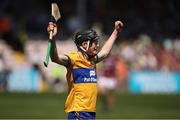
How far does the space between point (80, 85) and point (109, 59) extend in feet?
42.6

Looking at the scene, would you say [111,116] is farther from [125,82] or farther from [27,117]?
[125,82]

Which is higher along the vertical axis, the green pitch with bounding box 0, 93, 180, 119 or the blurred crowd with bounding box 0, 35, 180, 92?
the blurred crowd with bounding box 0, 35, 180, 92

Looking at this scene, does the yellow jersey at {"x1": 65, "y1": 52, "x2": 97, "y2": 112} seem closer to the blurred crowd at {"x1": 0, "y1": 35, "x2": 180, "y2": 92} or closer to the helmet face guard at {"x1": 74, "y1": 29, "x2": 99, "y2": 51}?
the helmet face guard at {"x1": 74, "y1": 29, "x2": 99, "y2": 51}

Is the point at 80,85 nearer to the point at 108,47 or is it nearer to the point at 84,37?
the point at 84,37

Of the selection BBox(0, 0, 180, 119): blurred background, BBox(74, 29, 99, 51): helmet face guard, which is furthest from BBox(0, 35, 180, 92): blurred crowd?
BBox(74, 29, 99, 51): helmet face guard

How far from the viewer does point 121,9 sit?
32781mm

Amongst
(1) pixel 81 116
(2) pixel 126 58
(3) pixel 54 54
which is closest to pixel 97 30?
(2) pixel 126 58

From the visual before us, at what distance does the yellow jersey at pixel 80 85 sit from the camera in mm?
9484

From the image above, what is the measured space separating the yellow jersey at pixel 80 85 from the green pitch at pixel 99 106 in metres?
9.33

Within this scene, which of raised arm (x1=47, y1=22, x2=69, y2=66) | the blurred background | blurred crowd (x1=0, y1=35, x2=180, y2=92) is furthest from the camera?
blurred crowd (x1=0, y1=35, x2=180, y2=92)

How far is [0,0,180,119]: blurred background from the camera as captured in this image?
954 inches

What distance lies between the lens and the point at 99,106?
23859mm

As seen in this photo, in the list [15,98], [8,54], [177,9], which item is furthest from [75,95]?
[8,54]

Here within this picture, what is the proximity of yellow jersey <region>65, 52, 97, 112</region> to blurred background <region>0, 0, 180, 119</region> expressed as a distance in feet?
39.4
